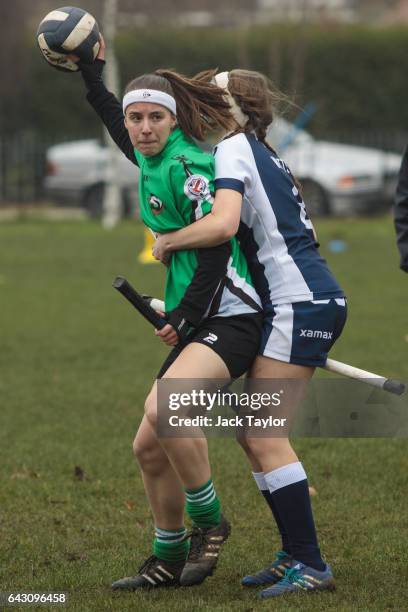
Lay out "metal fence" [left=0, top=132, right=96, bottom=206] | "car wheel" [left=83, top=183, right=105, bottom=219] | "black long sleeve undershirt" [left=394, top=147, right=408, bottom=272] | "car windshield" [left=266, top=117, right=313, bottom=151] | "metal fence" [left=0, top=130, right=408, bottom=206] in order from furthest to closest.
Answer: "metal fence" [left=0, top=132, right=96, bottom=206] < "metal fence" [left=0, top=130, right=408, bottom=206] < "car wheel" [left=83, top=183, right=105, bottom=219] < "car windshield" [left=266, top=117, right=313, bottom=151] < "black long sleeve undershirt" [left=394, top=147, right=408, bottom=272]

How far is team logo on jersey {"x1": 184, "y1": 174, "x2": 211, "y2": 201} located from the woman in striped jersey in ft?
0.22

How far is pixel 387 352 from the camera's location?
10.6 metres

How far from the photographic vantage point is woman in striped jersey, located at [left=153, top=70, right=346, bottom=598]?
192 inches

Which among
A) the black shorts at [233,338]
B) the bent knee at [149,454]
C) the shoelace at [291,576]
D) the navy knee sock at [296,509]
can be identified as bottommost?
the shoelace at [291,576]

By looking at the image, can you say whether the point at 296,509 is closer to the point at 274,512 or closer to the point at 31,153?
the point at 274,512

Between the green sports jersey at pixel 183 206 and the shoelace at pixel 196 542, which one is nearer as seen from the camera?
the green sports jersey at pixel 183 206

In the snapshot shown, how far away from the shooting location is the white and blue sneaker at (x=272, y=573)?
16.7 feet

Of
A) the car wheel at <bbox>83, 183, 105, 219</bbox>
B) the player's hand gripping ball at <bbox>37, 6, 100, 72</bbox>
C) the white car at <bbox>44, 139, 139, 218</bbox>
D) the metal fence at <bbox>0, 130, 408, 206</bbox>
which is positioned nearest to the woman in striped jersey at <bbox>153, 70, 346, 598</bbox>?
the player's hand gripping ball at <bbox>37, 6, 100, 72</bbox>

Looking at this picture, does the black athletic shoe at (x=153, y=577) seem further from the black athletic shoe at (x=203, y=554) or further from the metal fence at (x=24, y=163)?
the metal fence at (x=24, y=163)

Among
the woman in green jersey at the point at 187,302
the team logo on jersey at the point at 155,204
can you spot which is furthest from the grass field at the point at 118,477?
the team logo on jersey at the point at 155,204

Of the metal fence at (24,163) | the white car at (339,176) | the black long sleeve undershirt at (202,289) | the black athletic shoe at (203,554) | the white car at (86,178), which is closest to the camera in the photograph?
the black long sleeve undershirt at (202,289)

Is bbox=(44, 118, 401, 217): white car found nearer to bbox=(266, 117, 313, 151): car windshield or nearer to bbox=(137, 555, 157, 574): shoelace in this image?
bbox=(266, 117, 313, 151): car windshield

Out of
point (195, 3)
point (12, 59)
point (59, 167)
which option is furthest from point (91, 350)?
point (195, 3)

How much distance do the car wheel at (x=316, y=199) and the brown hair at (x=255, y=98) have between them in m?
→ 18.5
